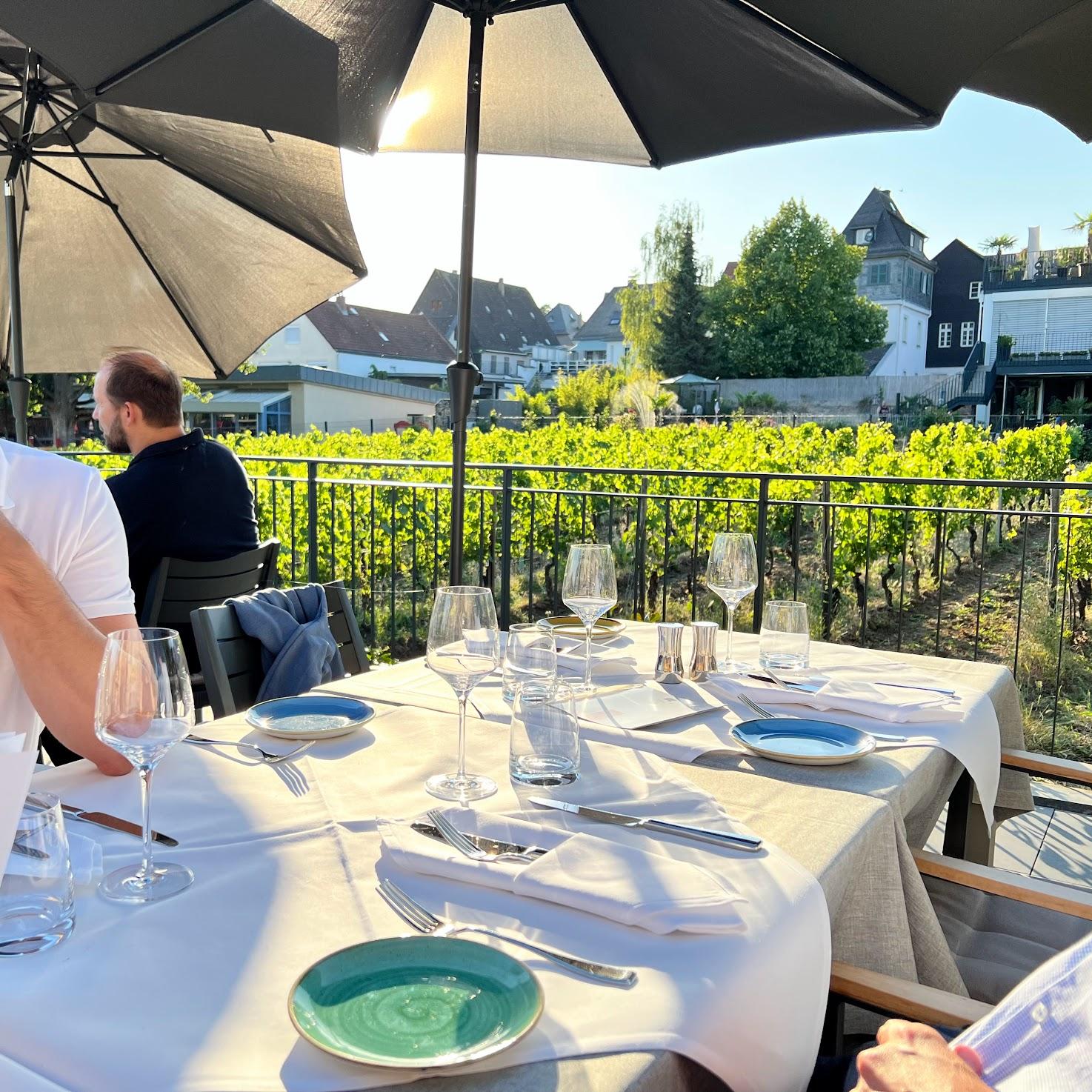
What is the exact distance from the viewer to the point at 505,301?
229ft

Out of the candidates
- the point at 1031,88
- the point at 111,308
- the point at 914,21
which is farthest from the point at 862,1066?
the point at 111,308

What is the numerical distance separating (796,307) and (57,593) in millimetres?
54871

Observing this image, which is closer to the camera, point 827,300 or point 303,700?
point 303,700

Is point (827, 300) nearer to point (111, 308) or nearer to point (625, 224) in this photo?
point (625, 224)

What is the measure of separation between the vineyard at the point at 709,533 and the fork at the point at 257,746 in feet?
12.7

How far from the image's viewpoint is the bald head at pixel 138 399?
3520 mm

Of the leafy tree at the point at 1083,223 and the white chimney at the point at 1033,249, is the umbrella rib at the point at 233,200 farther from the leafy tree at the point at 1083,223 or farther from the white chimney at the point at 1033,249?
the white chimney at the point at 1033,249

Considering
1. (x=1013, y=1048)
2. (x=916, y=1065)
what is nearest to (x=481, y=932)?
(x=916, y=1065)

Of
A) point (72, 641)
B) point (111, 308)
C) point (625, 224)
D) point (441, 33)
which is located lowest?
point (72, 641)

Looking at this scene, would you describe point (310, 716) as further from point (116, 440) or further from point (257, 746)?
point (116, 440)

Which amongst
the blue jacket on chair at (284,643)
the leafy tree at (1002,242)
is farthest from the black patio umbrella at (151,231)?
the leafy tree at (1002,242)

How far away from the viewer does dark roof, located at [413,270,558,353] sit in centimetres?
6612

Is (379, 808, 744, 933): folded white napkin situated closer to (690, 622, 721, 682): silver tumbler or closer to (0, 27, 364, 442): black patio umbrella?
(690, 622, 721, 682): silver tumbler

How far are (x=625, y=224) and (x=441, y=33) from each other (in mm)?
55727
